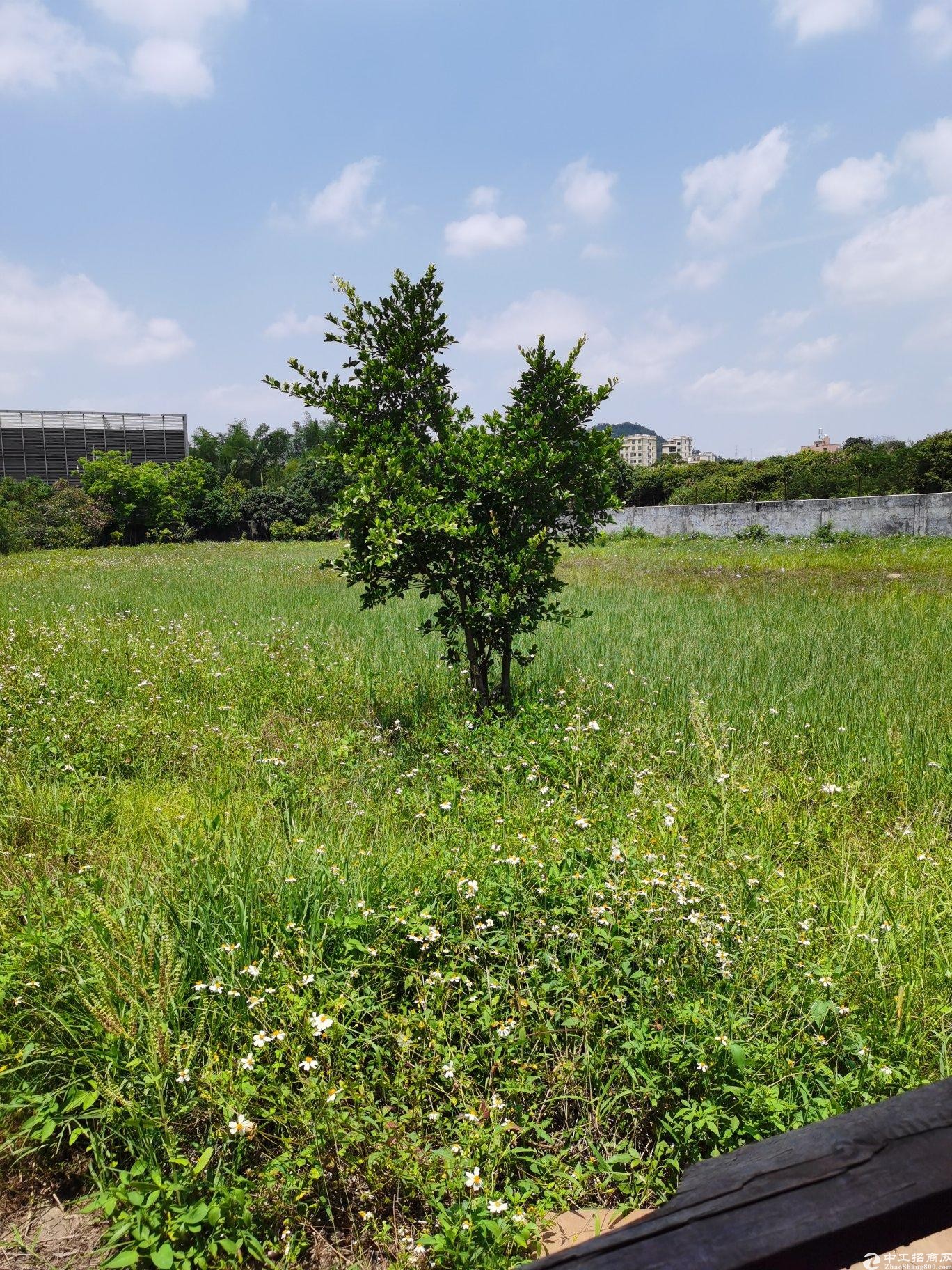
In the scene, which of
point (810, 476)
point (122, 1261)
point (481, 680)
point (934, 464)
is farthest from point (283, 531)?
point (122, 1261)

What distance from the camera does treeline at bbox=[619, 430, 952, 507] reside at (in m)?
33.8

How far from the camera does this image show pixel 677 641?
771 centimetres

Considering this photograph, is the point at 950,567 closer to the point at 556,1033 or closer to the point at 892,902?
the point at 892,902

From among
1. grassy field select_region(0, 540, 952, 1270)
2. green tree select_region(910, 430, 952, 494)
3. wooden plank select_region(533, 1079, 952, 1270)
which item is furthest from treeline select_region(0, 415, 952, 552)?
wooden plank select_region(533, 1079, 952, 1270)

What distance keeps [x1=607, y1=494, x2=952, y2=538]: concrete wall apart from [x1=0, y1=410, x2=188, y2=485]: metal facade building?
213 feet

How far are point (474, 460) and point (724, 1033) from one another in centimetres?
372

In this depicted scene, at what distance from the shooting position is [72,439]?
259 ft

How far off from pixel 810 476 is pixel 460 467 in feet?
138

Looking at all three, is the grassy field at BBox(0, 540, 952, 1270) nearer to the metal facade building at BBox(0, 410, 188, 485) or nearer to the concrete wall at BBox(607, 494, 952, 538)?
the concrete wall at BBox(607, 494, 952, 538)

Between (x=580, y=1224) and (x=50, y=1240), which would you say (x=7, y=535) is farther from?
(x=580, y=1224)

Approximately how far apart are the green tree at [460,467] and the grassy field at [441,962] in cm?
97

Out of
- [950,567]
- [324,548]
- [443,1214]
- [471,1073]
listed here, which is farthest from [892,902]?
[324,548]

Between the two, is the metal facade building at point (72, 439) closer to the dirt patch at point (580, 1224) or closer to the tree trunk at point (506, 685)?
the tree trunk at point (506, 685)

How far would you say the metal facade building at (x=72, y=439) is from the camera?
76750 mm
